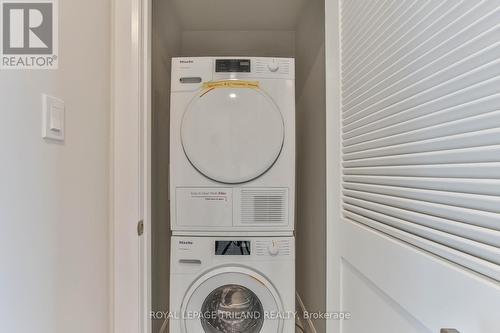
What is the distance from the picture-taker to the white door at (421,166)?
0.45 metres

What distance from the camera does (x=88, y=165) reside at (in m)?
0.98

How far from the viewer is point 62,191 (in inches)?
33.1

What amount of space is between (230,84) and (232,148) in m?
0.34

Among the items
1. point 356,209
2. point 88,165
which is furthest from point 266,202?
Result: point 88,165

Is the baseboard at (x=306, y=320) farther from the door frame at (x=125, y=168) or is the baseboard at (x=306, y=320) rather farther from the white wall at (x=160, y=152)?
the door frame at (x=125, y=168)

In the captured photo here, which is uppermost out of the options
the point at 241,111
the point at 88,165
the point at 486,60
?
the point at 241,111

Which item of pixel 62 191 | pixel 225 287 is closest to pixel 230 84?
pixel 62 191

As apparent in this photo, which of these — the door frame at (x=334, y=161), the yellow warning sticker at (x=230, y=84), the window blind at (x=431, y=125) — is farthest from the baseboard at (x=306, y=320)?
the yellow warning sticker at (x=230, y=84)

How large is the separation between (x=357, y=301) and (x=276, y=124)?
87 cm

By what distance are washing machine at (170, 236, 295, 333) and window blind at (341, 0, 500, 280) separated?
0.66m

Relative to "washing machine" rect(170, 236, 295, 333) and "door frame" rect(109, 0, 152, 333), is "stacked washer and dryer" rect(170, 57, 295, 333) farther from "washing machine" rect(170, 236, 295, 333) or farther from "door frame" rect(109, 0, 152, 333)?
"door frame" rect(109, 0, 152, 333)

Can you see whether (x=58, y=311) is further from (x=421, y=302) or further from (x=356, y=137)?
(x=356, y=137)

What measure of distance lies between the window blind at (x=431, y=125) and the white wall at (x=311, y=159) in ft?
2.46

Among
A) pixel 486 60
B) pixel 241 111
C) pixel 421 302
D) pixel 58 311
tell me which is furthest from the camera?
pixel 241 111
